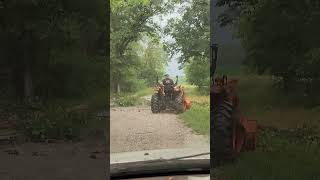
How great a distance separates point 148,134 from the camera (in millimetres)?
4973

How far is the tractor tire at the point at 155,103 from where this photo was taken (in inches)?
196

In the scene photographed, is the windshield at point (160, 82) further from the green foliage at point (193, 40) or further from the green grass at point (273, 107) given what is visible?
the green grass at point (273, 107)

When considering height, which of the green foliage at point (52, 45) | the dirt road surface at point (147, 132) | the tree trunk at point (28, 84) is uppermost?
the green foliage at point (52, 45)

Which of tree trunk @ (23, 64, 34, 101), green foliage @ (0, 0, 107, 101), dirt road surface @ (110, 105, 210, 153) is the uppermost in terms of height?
green foliage @ (0, 0, 107, 101)

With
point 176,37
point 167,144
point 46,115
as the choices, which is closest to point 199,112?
point 167,144

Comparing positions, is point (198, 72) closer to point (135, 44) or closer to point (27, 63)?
point (135, 44)

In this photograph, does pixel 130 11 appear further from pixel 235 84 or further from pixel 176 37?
pixel 235 84

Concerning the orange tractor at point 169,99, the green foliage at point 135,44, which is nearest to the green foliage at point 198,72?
the orange tractor at point 169,99

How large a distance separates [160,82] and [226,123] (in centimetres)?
113

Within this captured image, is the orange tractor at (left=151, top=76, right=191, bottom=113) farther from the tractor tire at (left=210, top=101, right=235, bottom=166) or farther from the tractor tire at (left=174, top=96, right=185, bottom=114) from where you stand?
the tractor tire at (left=210, top=101, right=235, bottom=166)

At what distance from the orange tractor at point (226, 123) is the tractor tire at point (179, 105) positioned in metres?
0.75

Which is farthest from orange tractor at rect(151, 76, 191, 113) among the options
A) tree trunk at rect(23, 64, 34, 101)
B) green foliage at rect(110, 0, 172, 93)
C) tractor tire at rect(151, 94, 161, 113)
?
tree trunk at rect(23, 64, 34, 101)

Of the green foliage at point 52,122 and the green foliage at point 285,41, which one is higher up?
the green foliage at point 285,41

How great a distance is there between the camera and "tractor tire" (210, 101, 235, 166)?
13.7 ft
